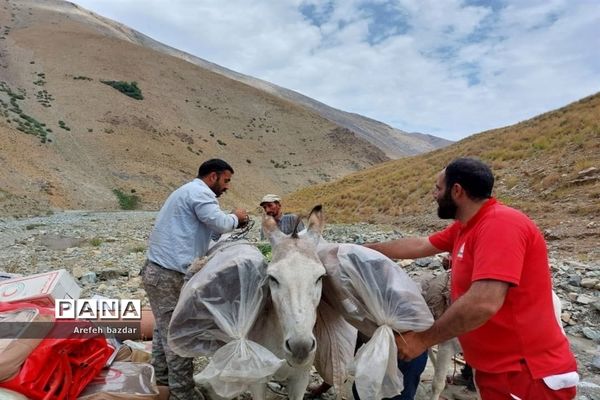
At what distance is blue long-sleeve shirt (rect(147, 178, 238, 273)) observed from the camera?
429cm

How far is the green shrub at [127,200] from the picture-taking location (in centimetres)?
4310

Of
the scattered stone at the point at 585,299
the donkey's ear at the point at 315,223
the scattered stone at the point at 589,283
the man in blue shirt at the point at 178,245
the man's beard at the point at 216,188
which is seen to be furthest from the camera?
the scattered stone at the point at 589,283

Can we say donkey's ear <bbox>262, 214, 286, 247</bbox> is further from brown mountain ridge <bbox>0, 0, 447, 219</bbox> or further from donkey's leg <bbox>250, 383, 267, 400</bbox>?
brown mountain ridge <bbox>0, 0, 447, 219</bbox>

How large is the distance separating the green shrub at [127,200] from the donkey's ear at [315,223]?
4204 cm

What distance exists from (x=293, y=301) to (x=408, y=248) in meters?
1.55

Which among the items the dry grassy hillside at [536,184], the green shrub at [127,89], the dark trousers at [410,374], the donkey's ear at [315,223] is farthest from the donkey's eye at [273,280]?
the green shrub at [127,89]

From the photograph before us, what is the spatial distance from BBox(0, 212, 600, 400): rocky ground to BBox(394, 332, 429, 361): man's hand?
2035mm

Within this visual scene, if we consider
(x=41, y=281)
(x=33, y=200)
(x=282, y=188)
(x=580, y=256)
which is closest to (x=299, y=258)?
(x=41, y=281)

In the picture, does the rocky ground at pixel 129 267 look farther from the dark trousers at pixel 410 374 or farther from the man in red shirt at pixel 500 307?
the man in red shirt at pixel 500 307

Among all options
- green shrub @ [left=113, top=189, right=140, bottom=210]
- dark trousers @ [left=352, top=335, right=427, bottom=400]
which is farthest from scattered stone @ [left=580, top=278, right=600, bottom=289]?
green shrub @ [left=113, top=189, right=140, bottom=210]

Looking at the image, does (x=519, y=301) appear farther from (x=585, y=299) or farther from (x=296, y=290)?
(x=585, y=299)

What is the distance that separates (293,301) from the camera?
9.22ft

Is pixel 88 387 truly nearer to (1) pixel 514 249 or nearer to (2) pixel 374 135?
(1) pixel 514 249

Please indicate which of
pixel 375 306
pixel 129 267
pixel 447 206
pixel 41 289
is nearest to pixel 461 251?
pixel 447 206
